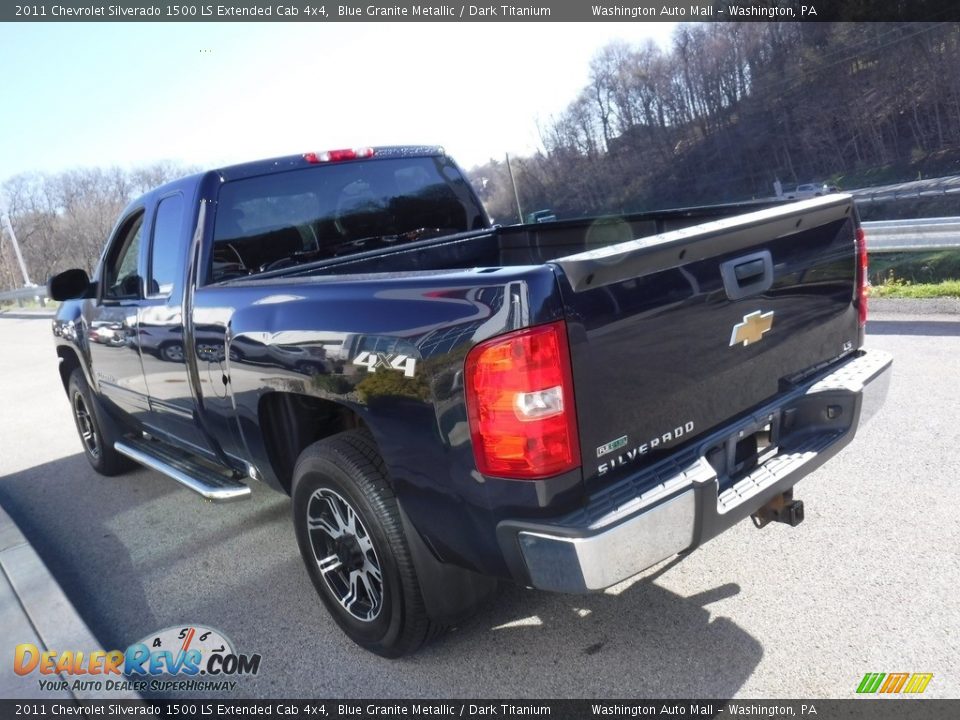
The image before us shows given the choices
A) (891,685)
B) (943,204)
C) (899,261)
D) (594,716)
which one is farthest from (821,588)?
(943,204)

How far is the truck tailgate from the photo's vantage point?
235cm

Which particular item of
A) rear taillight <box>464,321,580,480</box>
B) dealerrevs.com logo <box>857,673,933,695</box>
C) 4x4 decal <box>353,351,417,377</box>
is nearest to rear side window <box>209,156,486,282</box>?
4x4 decal <box>353,351,417,377</box>

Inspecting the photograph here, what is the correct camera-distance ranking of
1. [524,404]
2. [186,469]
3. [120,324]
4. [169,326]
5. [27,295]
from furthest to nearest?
[27,295] < [120,324] < [186,469] < [169,326] < [524,404]

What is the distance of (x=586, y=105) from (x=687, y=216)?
64.5 meters

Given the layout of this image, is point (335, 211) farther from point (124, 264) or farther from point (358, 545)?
point (358, 545)

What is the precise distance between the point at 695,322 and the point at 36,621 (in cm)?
325

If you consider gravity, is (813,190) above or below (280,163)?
below

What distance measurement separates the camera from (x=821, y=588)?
3.04 metres

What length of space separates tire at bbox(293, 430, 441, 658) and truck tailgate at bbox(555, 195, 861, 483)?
0.86 metres

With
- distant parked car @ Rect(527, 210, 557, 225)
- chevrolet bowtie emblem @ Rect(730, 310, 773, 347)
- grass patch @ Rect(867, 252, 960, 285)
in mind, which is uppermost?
distant parked car @ Rect(527, 210, 557, 225)

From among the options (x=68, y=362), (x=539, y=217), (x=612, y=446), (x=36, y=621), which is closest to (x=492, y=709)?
(x=612, y=446)

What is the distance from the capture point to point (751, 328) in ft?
9.36

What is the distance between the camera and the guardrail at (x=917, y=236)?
8.11 m

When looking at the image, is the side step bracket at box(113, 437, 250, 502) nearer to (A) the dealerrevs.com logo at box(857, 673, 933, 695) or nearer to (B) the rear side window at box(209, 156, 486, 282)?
(B) the rear side window at box(209, 156, 486, 282)
